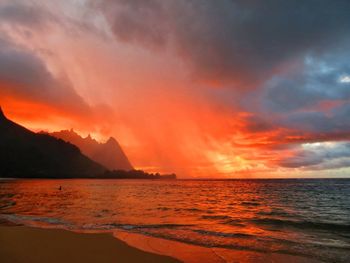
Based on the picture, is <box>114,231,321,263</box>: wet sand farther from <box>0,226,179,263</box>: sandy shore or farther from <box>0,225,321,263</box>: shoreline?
<box>0,226,179,263</box>: sandy shore

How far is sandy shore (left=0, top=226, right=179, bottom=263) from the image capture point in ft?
31.6

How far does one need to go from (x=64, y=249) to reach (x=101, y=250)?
4.89ft

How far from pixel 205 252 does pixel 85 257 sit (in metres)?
5.62

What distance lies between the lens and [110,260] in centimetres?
984

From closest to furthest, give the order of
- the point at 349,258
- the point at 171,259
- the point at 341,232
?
the point at 171,259, the point at 349,258, the point at 341,232

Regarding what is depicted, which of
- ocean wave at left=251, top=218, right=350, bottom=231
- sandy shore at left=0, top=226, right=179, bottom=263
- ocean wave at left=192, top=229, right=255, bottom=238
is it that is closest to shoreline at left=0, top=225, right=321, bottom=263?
sandy shore at left=0, top=226, right=179, bottom=263

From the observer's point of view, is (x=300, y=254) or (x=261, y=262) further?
(x=300, y=254)

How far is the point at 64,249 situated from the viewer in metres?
10.9

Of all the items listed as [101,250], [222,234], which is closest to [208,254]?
[101,250]

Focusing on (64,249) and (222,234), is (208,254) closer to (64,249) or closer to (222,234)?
(222,234)

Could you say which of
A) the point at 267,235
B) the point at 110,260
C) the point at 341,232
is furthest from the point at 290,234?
the point at 110,260

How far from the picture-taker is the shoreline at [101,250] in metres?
9.91

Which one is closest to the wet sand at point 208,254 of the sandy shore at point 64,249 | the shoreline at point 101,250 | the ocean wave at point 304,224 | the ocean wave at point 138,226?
the shoreline at point 101,250

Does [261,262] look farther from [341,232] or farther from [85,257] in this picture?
[341,232]
